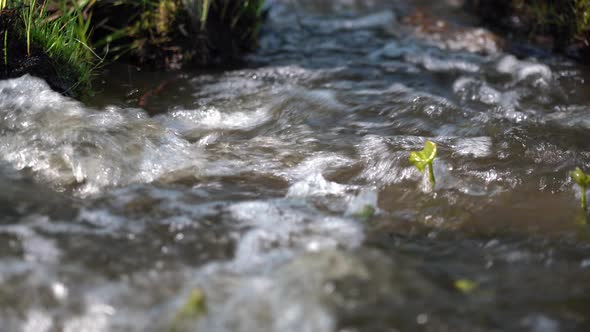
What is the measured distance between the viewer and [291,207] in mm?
2445

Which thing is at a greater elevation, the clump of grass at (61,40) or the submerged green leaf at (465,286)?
the clump of grass at (61,40)

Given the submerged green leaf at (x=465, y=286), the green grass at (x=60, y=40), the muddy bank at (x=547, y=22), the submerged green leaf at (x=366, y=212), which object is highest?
the green grass at (x=60, y=40)

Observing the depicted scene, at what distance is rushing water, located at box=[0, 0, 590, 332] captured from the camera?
72.3 inches

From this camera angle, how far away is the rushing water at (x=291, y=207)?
184cm

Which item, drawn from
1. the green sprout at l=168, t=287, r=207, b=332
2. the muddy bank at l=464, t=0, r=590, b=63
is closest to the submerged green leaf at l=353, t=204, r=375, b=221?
the green sprout at l=168, t=287, r=207, b=332

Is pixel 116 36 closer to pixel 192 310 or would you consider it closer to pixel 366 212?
pixel 366 212

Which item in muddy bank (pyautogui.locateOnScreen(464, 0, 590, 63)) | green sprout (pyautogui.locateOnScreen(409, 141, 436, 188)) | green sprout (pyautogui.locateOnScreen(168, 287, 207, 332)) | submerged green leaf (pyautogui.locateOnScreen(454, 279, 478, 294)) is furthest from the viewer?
muddy bank (pyautogui.locateOnScreen(464, 0, 590, 63))

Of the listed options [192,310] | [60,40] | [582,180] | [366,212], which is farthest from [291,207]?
[60,40]

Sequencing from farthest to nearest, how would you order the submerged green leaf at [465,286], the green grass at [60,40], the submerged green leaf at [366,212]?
the green grass at [60,40]
the submerged green leaf at [366,212]
the submerged green leaf at [465,286]

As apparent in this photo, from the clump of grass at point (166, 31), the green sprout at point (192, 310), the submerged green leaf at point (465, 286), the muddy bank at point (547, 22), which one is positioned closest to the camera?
the green sprout at point (192, 310)

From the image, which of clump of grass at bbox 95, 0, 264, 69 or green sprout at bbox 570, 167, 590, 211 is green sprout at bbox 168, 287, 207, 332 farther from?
clump of grass at bbox 95, 0, 264, 69

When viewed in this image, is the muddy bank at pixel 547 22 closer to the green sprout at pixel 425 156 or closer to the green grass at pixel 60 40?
the green sprout at pixel 425 156

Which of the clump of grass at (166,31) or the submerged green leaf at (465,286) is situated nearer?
the submerged green leaf at (465,286)

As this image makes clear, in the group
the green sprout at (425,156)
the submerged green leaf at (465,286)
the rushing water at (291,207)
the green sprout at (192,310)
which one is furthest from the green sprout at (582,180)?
the green sprout at (192,310)
